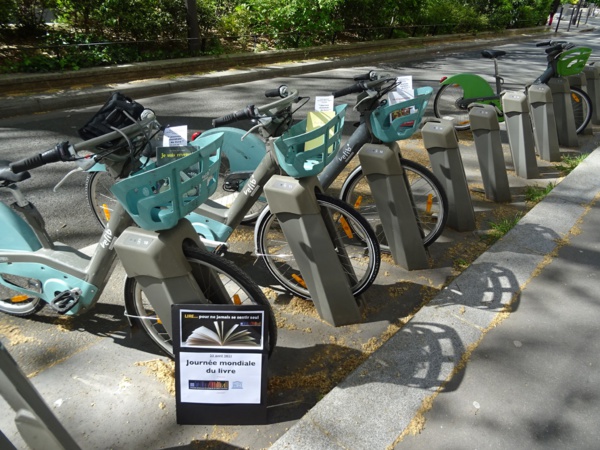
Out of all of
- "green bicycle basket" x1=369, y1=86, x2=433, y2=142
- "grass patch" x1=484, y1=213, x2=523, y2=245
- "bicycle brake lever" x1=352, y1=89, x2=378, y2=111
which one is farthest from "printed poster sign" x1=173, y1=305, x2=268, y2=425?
"grass patch" x1=484, y1=213, x2=523, y2=245

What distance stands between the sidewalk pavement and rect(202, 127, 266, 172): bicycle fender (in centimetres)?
152

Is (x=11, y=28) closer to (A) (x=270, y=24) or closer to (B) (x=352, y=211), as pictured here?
(A) (x=270, y=24)

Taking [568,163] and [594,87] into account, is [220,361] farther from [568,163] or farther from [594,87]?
[594,87]

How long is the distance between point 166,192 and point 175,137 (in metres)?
0.48

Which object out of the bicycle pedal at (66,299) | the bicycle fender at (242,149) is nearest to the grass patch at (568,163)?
the bicycle fender at (242,149)

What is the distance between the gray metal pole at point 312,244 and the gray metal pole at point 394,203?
0.65 meters

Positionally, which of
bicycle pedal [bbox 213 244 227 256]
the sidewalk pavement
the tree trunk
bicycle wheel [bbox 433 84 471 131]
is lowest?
the sidewalk pavement

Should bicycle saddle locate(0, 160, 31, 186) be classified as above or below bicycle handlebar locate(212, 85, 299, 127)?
below

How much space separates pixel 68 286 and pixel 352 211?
6.05ft

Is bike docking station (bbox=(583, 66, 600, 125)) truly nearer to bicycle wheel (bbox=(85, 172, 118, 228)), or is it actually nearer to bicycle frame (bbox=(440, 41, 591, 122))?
bicycle frame (bbox=(440, 41, 591, 122))

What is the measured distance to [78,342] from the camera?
9.53ft

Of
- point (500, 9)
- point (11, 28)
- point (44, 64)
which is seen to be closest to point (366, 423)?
point (44, 64)

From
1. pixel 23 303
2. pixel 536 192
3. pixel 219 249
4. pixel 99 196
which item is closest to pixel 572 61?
pixel 536 192

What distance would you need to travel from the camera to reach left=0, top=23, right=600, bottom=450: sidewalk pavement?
7.19ft
